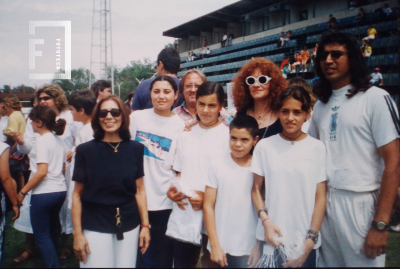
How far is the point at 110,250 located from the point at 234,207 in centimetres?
92

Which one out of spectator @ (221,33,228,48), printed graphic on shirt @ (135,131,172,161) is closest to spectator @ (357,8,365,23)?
spectator @ (221,33,228,48)

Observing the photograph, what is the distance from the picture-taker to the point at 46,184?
2918mm

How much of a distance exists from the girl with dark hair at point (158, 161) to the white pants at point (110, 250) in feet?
1.07

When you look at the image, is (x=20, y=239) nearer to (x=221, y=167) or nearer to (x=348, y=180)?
(x=221, y=167)

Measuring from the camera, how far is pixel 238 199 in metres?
2.07

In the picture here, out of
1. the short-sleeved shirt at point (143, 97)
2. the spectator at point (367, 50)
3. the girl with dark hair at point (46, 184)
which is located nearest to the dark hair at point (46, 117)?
the girl with dark hair at point (46, 184)

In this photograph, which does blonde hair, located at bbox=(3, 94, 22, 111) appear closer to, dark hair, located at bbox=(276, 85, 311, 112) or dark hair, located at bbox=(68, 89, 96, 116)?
dark hair, located at bbox=(68, 89, 96, 116)

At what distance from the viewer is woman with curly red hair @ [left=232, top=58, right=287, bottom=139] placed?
2.34 metres

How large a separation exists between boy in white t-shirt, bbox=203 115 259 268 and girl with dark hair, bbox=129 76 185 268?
1.47 ft

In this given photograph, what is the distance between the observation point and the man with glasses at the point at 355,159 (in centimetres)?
191

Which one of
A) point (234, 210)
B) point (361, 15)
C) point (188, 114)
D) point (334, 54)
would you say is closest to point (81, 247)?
point (234, 210)

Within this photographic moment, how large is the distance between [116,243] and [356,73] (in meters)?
2.10

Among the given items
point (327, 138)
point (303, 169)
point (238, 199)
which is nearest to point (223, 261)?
point (238, 199)

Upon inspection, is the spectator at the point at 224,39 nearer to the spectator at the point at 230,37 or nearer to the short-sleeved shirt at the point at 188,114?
the spectator at the point at 230,37
